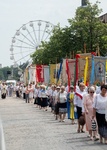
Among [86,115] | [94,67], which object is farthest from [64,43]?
[86,115]

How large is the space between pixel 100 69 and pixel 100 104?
30.1 feet

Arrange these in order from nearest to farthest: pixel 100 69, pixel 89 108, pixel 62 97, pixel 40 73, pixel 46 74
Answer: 1. pixel 89 108
2. pixel 62 97
3. pixel 100 69
4. pixel 46 74
5. pixel 40 73

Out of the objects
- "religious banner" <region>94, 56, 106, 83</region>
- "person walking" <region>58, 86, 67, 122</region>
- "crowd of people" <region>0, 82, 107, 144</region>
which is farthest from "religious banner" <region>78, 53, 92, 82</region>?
"crowd of people" <region>0, 82, 107, 144</region>

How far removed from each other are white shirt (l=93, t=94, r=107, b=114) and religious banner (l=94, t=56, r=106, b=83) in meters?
8.63

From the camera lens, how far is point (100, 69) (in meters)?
23.6

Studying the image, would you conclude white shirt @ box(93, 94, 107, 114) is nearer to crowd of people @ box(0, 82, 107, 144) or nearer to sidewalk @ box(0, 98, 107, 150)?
crowd of people @ box(0, 82, 107, 144)

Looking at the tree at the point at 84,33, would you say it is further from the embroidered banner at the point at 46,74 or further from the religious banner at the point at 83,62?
the religious banner at the point at 83,62

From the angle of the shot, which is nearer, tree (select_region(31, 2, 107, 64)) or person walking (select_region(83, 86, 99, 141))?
person walking (select_region(83, 86, 99, 141))

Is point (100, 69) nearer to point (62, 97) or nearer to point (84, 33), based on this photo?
point (62, 97)

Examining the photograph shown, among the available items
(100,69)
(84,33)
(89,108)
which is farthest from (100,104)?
(84,33)

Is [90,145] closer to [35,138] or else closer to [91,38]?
[35,138]

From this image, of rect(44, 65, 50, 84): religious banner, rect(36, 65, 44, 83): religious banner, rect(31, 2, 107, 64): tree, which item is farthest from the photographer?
rect(36, 65, 44, 83): religious banner

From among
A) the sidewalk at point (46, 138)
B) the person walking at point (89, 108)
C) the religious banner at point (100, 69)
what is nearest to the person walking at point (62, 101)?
the religious banner at point (100, 69)

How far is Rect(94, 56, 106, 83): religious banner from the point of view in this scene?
2322cm
